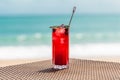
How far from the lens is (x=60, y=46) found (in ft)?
9.14

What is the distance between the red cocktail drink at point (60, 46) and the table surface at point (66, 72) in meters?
0.05

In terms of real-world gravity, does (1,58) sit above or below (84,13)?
below

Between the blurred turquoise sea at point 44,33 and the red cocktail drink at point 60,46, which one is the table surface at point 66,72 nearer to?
the red cocktail drink at point 60,46

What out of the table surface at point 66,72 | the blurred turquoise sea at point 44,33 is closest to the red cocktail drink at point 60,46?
the table surface at point 66,72

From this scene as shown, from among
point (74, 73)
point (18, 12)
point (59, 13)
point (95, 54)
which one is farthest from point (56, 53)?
point (59, 13)

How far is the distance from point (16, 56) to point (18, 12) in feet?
59.1

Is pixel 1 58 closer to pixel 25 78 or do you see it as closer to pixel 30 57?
pixel 30 57

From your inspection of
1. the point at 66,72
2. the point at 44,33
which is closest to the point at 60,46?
the point at 66,72

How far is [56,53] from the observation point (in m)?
2.80

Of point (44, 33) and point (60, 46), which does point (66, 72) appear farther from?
point (44, 33)

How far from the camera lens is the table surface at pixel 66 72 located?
248cm

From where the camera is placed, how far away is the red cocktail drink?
277cm

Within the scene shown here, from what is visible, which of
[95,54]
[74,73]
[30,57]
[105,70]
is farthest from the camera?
[95,54]

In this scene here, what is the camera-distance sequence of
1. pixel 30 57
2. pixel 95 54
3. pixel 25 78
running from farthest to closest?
pixel 95 54 → pixel 30 57 → pixel 25 78
